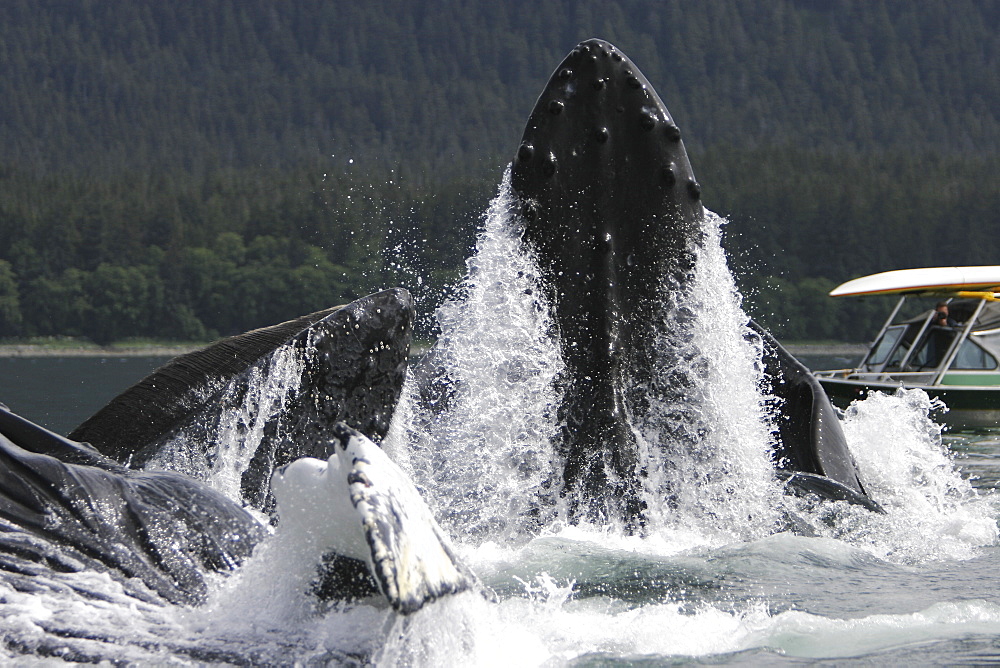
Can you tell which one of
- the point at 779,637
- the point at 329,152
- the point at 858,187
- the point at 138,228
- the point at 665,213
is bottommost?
the point at 779,637

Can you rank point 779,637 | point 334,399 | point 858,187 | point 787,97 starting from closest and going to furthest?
1. point 779,637
2. point 334,399
3. point 858,187
4. point 787,97

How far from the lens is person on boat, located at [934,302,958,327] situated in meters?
24.1

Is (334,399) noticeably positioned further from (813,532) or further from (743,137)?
(743,137)

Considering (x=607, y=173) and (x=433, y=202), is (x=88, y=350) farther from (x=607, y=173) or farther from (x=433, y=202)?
(x=607, y=173)

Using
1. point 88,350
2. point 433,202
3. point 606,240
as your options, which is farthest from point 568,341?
point 433,202

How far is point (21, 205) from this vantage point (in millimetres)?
141000

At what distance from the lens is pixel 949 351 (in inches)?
926

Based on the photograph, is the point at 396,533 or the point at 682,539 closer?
the point at 396,533

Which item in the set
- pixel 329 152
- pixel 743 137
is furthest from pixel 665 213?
pixel 329 152

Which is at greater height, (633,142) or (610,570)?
(633,142)

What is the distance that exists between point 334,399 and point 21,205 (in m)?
147

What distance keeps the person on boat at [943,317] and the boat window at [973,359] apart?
65cm

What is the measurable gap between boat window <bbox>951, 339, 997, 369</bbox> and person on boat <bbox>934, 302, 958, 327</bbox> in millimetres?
648

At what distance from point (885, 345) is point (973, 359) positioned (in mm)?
3297
